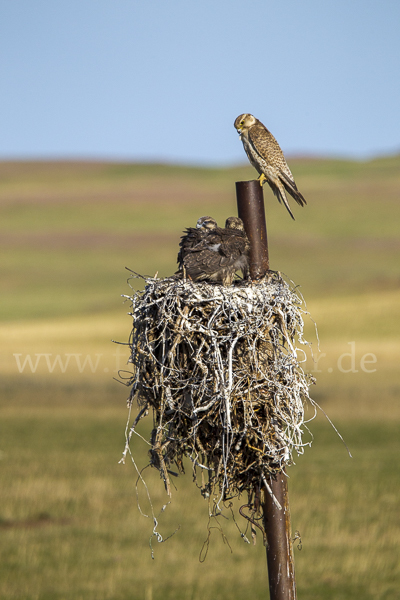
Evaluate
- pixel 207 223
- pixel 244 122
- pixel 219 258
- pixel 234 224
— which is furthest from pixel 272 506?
pixel 244 122

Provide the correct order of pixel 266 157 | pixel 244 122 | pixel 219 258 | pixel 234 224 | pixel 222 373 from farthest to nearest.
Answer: pixel 244 122, pixel 266 157, pixel 234 224, pixel 219 258, pixel 222 373

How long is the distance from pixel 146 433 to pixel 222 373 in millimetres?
23852

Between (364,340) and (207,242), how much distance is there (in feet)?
133

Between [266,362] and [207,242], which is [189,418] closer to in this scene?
[266,362]

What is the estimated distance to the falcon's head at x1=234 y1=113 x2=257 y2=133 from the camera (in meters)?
9.09

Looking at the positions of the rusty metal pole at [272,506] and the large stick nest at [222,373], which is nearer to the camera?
the large stick nest at [222,373]

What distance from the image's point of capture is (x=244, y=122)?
9.16 metres

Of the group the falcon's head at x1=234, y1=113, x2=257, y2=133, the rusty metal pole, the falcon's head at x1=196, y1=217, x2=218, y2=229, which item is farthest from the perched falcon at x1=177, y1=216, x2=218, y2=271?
the falcon's head at x1=234, y1=113, x2=257, y2=133

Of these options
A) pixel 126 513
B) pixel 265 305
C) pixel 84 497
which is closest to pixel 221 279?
pixel 265 305

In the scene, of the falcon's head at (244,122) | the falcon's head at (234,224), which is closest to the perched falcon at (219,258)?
the falcon's head at (234,224)

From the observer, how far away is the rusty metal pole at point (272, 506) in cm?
575

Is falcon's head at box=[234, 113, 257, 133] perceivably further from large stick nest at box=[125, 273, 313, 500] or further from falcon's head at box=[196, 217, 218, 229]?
large stick nest at box=[125, 273, 313, 500]

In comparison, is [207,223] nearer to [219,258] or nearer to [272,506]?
[219,258]

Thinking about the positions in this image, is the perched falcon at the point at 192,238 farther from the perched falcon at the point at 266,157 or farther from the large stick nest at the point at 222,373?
the perched falcon at the point at 266,157
